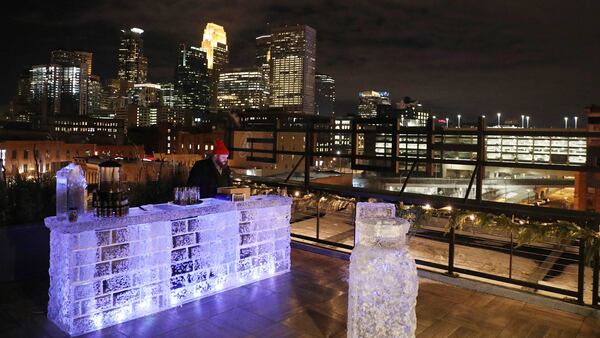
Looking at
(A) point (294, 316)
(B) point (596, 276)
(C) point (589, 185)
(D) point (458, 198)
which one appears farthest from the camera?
(C) point (589, 185)

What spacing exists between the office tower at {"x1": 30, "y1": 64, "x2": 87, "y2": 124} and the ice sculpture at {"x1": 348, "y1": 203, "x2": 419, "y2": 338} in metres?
104

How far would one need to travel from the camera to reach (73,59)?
125 meters

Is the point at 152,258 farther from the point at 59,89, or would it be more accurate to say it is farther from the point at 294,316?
the point at 59,89

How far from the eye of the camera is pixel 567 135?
4.59 m

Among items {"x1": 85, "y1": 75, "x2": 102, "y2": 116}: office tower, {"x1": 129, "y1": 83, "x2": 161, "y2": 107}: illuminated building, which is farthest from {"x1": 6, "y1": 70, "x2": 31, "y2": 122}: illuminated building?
{"x1": 129, "y1": 83, "x2": 161, "y2": 107}: illuminated building

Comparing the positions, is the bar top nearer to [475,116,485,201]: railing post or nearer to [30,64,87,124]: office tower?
[475,116,485,201]: railing post

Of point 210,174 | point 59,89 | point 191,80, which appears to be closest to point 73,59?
point 59,89

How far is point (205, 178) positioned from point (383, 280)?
3.07 m

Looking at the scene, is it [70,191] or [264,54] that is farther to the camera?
[264,54]

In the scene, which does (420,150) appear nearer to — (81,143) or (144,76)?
(81,143)

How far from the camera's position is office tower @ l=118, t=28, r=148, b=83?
15950 centimetres

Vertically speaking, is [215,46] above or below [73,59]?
above

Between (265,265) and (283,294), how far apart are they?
568 millimetres

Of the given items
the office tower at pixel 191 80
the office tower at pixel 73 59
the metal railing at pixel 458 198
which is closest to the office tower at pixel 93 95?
the office tower at pixel 73 59
